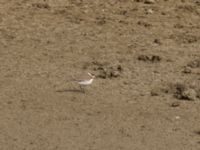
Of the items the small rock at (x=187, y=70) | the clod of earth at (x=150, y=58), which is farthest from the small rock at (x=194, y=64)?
the clod of earth at (x=150, y=58)

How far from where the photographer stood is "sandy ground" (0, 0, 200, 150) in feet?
31.0

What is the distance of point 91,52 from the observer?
12484 millimetres

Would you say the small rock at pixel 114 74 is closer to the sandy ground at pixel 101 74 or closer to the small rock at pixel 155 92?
the sandy ground at pixel 101 74

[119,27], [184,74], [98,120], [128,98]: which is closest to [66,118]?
[98,120]

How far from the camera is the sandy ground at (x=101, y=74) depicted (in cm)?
946

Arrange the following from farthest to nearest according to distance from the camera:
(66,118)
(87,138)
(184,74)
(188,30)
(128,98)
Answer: (188,30)
(184,74)
(128,98)
(66,118)
(87,138)

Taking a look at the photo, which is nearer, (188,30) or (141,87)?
(141,87)

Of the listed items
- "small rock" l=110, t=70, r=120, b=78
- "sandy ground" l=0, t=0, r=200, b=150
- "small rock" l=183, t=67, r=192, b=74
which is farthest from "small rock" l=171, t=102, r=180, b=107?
"small rock" l=183, t=67, r=192, b=74

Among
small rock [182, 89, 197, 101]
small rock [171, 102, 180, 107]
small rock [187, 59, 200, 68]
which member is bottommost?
small rock [187, 59, 200, 68]

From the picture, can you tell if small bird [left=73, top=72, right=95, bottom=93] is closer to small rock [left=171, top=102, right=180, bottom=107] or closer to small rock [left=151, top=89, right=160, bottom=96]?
small rock [left=151, top=89, right=160, bottom=96]

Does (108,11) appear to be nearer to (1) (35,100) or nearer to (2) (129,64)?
(2) (129,64)

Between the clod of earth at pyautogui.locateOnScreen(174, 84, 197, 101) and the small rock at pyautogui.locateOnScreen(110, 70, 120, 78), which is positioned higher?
the clod of earth at pyautogui.locateOnScreen(174, 84, 197, 101)

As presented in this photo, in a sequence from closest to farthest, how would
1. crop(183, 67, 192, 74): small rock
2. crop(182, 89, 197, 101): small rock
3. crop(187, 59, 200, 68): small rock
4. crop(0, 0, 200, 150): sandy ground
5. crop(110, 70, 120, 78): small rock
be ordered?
crop(0, 0, 200, 150): sandy ground, crop(182, 89, 197, 101): small rock, crop(110, 70, 120, 78): small rock, crop(183, 67, 192, 74): small rock, crop(187, 59, 200, 68): small rock

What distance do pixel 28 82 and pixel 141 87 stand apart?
126 cm
